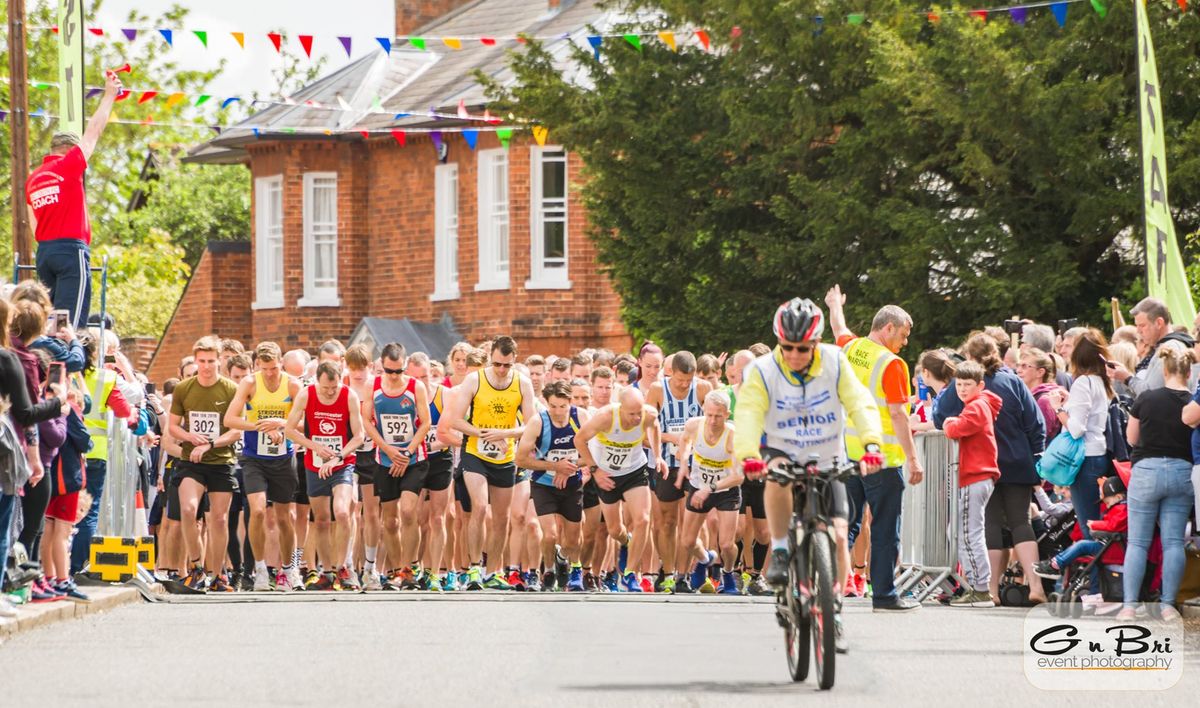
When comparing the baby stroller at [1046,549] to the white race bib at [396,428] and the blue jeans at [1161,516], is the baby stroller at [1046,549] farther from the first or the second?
the white race bib at [396,428]

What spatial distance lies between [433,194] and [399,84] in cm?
341

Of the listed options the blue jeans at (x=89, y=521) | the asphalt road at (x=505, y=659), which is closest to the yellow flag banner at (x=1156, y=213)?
the asphalt road at (x=505, y=659)

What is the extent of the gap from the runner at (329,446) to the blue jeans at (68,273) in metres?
2.20

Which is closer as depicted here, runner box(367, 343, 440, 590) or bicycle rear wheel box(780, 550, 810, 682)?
bicycle rear wheel box(780, 550, 810, 682)

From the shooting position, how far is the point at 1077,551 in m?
14.6

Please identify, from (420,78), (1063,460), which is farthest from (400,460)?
(420,78)

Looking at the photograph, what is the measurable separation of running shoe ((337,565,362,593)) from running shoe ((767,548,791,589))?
7.97m

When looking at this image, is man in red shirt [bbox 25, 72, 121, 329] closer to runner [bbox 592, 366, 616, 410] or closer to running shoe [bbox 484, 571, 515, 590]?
running shoe [bbox 484, 571, 515, 590]

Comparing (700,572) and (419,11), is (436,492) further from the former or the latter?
(419,11)

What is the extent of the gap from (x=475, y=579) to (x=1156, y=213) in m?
6.51

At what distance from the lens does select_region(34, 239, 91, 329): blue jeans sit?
55.2 feet

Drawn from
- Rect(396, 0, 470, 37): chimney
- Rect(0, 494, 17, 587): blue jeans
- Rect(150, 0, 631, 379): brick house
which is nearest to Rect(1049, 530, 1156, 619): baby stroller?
Rect(0, 494, 17, 587): blue jeans

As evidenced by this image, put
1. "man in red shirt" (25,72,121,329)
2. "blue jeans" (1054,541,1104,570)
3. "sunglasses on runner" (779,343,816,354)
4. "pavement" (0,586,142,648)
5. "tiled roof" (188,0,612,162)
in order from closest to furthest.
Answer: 1. "sunglasses on runner" (779,343,816,354)
2. "pavement" (0,586,142,648)
3. "blue jeans" (1054,541,1104,570)
4. "man in red shirt" (25,72,121,329)
5. "tiled roof" (188,0,612,162)

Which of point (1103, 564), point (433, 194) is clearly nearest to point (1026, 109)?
point (1103, 564)
